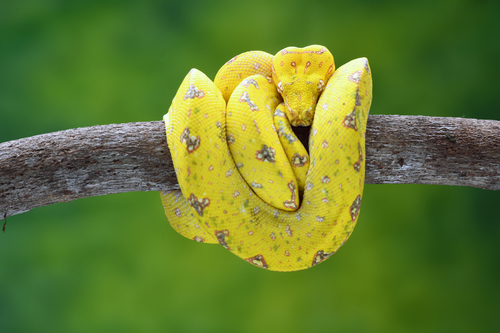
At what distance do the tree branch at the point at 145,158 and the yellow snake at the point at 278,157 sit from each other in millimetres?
127

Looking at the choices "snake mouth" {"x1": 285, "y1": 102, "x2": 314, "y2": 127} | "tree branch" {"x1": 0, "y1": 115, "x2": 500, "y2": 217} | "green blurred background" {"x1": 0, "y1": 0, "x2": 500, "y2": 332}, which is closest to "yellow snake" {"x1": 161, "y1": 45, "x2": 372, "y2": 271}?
"snake mouth" {"x1": 285, "y1": 102, "x2": 314, "y2": 127}

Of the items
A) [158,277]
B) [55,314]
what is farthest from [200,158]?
[55,314]

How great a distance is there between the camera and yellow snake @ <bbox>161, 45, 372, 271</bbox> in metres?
1.17

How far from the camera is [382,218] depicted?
2658 mm

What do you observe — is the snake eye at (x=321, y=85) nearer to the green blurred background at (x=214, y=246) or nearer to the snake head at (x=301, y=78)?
the snake head at (x=301, y=78)

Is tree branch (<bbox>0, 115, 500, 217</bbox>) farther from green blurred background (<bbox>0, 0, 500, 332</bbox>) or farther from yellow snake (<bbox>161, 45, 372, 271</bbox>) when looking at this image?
green blurred background (<bbox>0, 0, 500, 332</bbox>)

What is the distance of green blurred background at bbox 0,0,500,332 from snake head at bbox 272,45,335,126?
1465mm

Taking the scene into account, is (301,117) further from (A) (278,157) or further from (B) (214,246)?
(B) (214,246)

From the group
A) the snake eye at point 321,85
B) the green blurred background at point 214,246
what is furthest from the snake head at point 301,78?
the green blurred background at point 214,246

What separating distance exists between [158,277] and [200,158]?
174 cm

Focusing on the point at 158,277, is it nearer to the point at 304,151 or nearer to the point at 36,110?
the point at 36,110

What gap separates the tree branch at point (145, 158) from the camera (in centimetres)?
130

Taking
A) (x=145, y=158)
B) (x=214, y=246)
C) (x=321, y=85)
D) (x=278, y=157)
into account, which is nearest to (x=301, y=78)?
(x=321, y=85)

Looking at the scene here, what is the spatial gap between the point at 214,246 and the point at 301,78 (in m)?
1.69
